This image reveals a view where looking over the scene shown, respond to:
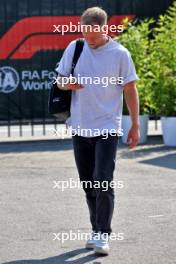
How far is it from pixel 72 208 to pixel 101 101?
205cm

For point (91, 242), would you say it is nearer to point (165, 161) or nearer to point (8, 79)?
point (165, 161)

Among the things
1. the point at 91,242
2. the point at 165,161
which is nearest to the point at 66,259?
the point at 91,242

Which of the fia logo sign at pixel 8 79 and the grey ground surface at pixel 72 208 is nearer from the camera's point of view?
the grey ground surface at pixel 72 208

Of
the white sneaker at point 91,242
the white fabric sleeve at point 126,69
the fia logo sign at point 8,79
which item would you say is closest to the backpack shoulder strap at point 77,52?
the white fabric sleeve at point 126,69

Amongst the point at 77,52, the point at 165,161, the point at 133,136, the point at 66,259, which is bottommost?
the point at 66,259

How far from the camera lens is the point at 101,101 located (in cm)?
618

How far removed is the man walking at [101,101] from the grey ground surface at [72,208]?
0.37 m

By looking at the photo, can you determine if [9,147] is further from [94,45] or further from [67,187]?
[94,45]

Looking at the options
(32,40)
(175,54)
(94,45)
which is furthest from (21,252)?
(32,40)

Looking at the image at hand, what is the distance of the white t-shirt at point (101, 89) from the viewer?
6.13m

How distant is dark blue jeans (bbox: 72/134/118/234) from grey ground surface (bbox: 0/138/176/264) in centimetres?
32

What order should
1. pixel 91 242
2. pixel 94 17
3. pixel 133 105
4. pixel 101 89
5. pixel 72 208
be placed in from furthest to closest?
1. pixel 72 208
2. pixel 91 242
3. pixel 133 105
4. pixel 101 89
5. pixel 94 17

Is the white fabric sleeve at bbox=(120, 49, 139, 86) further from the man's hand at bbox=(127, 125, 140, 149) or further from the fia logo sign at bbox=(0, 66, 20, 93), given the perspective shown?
the fia logo sign at bbox=(0, 66, 20, 93)

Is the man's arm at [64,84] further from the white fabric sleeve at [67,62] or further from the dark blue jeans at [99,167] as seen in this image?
the dark blue jeans at [99,167]
